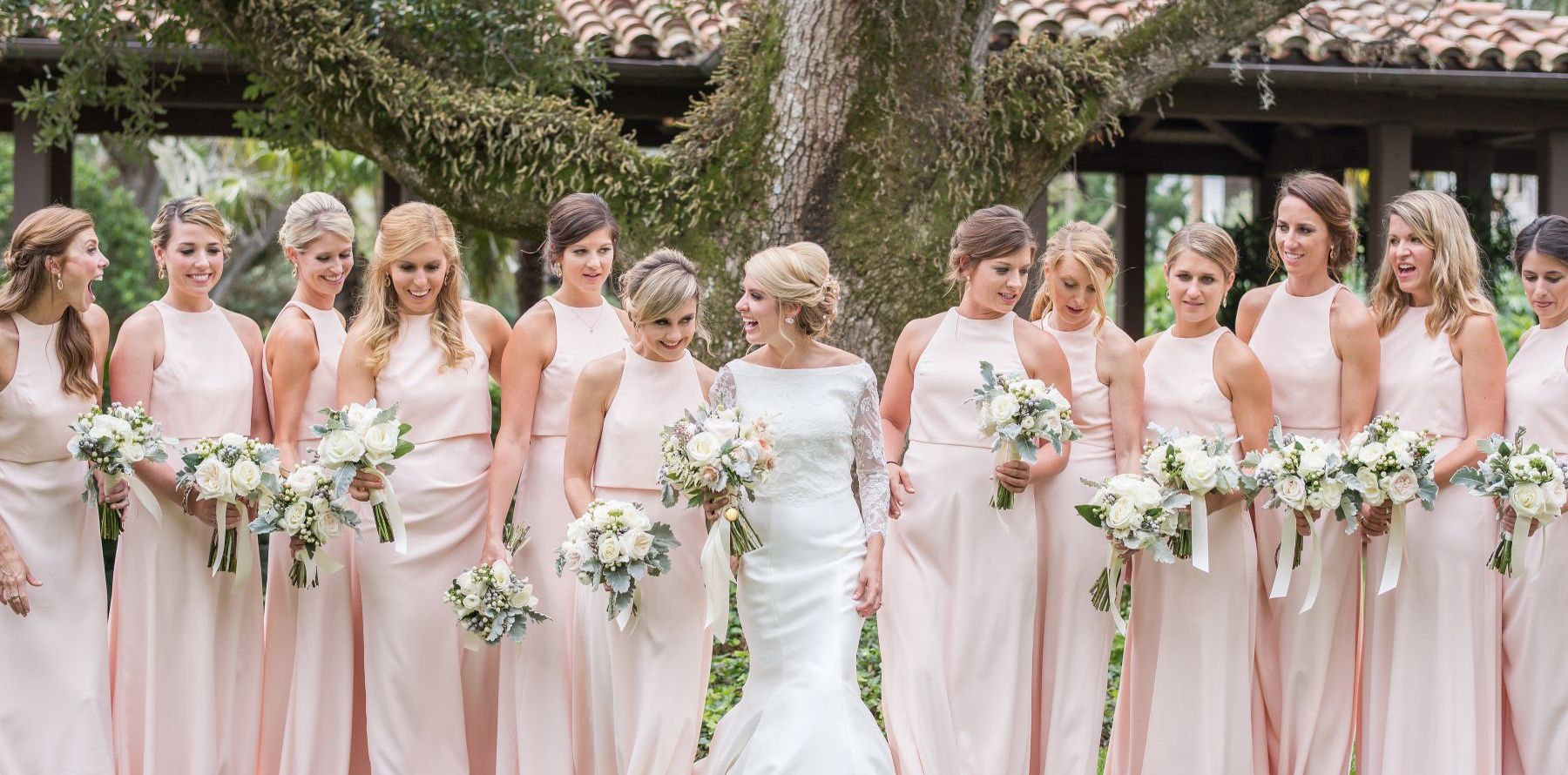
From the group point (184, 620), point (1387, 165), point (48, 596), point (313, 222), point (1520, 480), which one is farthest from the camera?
point (1387, 165)

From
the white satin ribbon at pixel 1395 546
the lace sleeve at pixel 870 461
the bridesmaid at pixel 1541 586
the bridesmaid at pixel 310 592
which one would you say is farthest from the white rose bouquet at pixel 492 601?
the bridesmaid at pixel 1541 586

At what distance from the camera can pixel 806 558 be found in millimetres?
5625

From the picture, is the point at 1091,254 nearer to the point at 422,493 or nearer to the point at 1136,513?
the point at 1136,513

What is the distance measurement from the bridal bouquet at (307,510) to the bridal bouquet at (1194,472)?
3.07 m

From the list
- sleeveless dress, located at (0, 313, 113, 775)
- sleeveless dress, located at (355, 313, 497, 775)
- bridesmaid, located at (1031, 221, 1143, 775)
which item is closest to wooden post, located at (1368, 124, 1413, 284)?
bridesmaid, located at (1031, 221, 1143, 775)

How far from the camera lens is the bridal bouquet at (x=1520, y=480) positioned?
535 centimetres

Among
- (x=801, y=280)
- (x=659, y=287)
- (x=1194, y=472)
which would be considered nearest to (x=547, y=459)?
(x=659, y=287)

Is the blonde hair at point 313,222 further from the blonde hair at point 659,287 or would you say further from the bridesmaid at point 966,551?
the bridesmaid at point 966,551

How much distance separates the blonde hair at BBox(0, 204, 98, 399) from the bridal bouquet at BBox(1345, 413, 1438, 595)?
4910 mm

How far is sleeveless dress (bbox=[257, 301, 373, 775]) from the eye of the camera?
5.81 metres

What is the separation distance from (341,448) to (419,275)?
2.78 feet

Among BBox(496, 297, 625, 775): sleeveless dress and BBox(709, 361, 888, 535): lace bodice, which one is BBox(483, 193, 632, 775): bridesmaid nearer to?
BBox(496, 297, 625, 775): sleeveless dress

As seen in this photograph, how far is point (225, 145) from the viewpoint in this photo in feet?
88.9

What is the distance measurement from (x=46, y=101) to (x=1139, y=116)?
10425 millimetres
